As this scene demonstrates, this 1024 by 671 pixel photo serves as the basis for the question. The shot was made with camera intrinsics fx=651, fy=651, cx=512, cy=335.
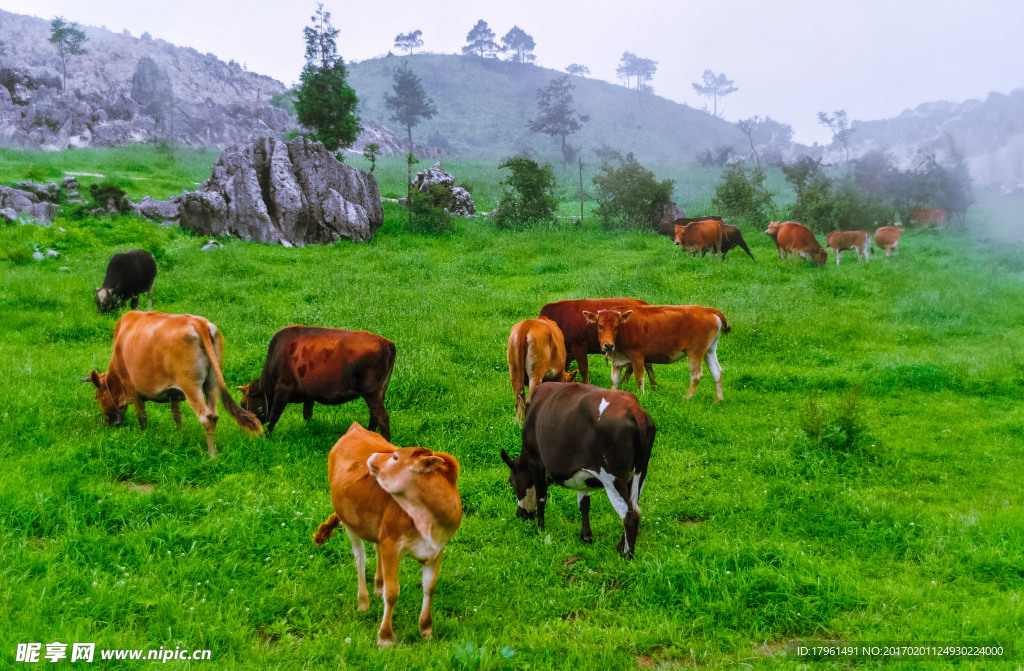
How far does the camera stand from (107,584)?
4.79 m

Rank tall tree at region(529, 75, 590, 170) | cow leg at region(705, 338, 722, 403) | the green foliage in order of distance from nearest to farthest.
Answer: cow leg at region(705, 338, 722, 403), the green foliage, tall tree at region(529, 75, 590, 170)

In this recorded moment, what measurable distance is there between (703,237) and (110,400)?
1857cm

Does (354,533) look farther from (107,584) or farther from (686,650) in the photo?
(686,650)

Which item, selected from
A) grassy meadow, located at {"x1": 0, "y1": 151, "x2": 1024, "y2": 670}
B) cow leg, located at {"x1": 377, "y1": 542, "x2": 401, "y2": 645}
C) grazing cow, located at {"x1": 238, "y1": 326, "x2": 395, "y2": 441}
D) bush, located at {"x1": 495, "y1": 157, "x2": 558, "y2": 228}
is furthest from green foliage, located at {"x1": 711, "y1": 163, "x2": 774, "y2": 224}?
cow leg, located at {"x1": 377, "y1": 542, "x2": 401, "y2": 645}

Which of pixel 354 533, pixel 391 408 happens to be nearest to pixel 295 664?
pixel 354 533

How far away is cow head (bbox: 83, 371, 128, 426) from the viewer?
7.99 meters

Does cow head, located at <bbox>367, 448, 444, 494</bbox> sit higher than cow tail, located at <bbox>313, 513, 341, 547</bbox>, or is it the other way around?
cow head, located at <bbox>367, 448, 444, 494</bbox>

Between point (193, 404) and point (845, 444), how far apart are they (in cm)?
773

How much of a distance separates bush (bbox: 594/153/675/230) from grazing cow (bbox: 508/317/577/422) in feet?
70.8

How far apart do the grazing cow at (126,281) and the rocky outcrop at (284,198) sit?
849 centimetres

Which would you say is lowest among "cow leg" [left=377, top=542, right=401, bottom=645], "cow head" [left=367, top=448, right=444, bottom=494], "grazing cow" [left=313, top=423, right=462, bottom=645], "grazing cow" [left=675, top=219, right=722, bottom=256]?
"cow leg" [left=377, top=542, right=401, bottom=645]

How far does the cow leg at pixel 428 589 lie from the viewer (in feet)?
14.0

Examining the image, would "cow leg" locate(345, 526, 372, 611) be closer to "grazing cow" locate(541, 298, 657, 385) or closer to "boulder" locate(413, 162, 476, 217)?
"grazing cow" locate(541, 298, 657, 385)

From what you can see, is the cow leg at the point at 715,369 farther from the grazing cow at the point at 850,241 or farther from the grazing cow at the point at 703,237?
the grazing cow at the point at 850,241
